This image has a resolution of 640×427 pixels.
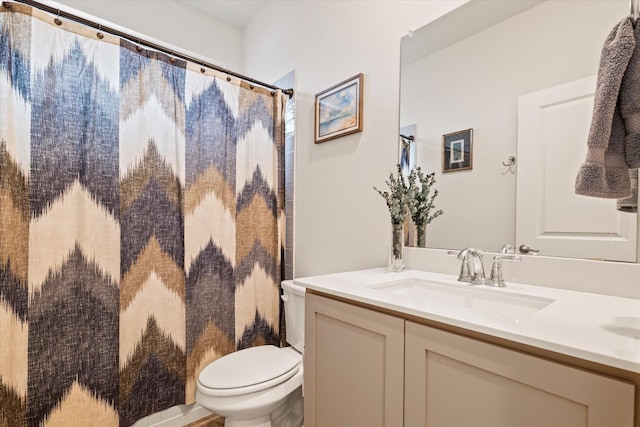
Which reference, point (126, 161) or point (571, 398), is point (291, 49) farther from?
point (571, 398)

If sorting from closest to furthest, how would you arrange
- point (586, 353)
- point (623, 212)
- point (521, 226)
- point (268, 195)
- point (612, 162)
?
1. point (586, 353)
2. point (612, 162)
3. point (623, 212)
4. point (521, 226)
5. point (268, 195)

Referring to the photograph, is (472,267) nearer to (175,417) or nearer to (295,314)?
(295,314)

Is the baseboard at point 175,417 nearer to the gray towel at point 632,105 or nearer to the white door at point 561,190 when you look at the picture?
the white door at point 561,190

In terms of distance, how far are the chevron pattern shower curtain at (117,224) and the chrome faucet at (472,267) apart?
3.73 feet

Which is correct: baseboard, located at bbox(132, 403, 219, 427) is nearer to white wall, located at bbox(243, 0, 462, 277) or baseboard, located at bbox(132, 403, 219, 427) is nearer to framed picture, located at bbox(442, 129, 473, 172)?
white wall, located at bbox(243, 0, 462, 277)

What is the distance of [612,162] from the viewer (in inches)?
23.1

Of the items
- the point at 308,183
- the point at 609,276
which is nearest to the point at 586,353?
the point at 609,276

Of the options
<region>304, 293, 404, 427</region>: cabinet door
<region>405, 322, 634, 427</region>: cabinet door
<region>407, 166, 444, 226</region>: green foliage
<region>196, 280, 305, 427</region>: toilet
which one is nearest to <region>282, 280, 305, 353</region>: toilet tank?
<region>196, 280, 305, 427</region>: toilet

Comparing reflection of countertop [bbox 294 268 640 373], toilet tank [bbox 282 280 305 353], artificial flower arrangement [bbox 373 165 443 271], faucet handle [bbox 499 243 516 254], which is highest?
artificial flower arrangement [bbox 373 165 443 271]

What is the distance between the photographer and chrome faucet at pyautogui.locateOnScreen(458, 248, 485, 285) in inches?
38.3

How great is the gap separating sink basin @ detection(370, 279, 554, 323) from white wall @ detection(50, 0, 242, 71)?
7.01 ft

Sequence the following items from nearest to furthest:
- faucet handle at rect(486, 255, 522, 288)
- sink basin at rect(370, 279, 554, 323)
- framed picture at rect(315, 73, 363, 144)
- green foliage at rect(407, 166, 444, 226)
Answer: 1. sink basin at rect(370, 279, 554, 323)
2. faucet handle at rect(486, 255, 522, 288)
3. green foliage at rect(407, 166, 444, 226)
4. framed picture at rect(315, 73, 363, 144)

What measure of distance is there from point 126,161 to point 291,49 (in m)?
1.18

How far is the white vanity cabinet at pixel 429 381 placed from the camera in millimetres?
493
